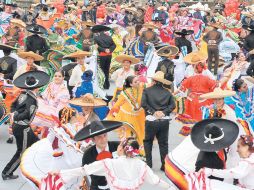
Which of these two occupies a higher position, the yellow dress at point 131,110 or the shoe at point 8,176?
the yellow dress at point 131,110

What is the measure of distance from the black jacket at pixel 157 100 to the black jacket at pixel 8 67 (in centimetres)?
371

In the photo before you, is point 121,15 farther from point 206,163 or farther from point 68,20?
point 206,163

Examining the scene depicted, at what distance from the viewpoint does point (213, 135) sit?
19.0 feet

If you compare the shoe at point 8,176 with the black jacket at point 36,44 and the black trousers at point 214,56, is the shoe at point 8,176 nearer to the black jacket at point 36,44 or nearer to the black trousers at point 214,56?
the black jacket at point 36,44

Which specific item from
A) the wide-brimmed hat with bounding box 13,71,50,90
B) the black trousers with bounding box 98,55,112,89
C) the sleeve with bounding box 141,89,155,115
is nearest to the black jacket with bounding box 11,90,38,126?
the wide-brimmed hat with bounding box 13,71,50,90

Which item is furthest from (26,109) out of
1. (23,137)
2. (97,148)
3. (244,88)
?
(244,88)

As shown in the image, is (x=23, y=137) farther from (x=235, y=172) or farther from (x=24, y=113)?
(x=235, y=172)

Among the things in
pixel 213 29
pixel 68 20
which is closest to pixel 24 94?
pixel 213 29

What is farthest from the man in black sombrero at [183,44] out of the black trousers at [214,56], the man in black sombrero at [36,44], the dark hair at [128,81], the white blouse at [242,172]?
the white blouse at [242,172]

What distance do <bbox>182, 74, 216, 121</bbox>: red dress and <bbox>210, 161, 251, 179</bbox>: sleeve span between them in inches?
158

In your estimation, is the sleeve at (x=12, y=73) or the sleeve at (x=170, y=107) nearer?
the sleeve at (x=170, y=107)

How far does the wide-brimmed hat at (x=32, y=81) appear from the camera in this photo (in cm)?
805

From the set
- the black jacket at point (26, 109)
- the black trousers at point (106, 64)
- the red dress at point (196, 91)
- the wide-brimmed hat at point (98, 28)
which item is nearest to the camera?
the black jacket at point (26, 109)

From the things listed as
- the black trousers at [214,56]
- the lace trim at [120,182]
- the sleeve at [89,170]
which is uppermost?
the sleeve at [89,170]
